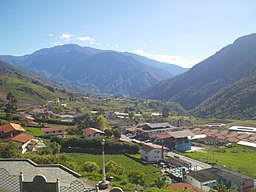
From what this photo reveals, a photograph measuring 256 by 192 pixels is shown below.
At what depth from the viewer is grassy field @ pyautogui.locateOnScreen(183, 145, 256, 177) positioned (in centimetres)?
4012

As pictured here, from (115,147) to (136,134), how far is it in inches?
940

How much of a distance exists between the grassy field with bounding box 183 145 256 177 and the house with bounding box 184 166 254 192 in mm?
8103

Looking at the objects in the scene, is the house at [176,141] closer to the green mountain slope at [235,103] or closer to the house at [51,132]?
the house at [51,132]

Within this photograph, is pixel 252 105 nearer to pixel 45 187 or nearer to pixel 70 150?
pixel 70 150

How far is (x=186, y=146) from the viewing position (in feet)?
183

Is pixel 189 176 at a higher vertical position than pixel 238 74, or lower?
lower

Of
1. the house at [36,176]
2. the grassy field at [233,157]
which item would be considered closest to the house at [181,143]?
the grassy field at [233,157]

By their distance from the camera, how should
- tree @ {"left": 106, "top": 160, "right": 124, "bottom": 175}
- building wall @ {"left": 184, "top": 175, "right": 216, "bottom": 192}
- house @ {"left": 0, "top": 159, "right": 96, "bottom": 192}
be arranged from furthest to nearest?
building wall @ {"left": 184, "top": 175, "right": 216, "bottom": 192} < tree @ {"left": 106, "top": 160, "right": 124, "bottom": 175} < house @ {"left": 0, "top": 159, "right": 96, "bottom": 192}

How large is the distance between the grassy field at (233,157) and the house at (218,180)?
8.10m

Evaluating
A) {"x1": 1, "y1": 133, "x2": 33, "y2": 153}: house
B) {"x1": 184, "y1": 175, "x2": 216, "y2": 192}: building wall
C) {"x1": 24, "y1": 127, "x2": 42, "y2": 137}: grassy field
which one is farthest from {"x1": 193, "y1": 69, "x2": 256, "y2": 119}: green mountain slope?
{"x1": 1, "y1": 133, "x2": 33, "y2": 153}: house

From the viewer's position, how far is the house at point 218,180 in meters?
28.5

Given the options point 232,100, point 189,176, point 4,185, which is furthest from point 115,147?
point 232,100

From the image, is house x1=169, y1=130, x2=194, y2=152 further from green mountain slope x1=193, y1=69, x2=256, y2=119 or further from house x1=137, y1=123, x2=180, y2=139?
green mountain slope x1=193, y1=69, x2=256, y2=119

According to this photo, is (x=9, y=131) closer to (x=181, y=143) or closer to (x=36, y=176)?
(x=181, y=143)
